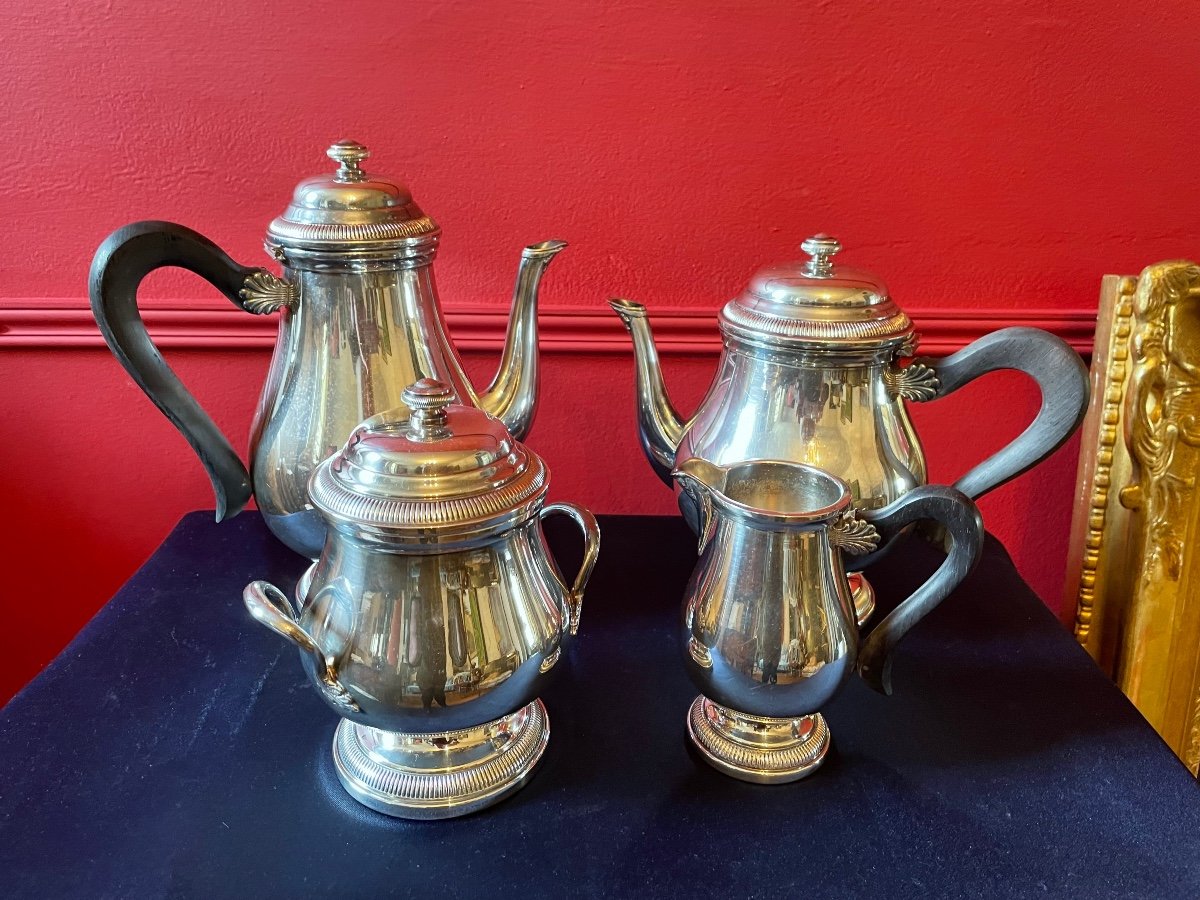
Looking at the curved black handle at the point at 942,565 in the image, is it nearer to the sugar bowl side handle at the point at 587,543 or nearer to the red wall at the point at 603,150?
the sugar bowl side handle at the point at 587,543

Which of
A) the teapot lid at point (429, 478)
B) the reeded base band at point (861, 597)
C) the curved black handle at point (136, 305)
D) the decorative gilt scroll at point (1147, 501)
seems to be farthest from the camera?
the decorative gilt scroll at point (1147, 501)

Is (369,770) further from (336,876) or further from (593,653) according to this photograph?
(593,653)

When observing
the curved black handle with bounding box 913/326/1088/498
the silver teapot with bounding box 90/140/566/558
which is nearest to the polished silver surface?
the curved black handle with bounding box 913/326/1088/498

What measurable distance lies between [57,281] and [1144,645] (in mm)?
1158

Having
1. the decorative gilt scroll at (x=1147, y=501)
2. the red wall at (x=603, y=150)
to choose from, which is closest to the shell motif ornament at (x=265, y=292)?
the red wall at (x=603, y=150)

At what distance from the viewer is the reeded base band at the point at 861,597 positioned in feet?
2.43

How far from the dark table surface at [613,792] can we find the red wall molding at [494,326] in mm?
335

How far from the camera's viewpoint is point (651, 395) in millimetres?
747

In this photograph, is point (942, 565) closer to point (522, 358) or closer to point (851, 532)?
point (851, 532)

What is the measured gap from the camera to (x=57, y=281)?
3.09 ft

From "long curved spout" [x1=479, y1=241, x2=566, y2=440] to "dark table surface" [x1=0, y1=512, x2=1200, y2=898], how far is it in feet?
0.63

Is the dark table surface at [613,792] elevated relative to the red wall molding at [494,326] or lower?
lower

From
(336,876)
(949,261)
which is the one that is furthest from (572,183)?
(336,876)

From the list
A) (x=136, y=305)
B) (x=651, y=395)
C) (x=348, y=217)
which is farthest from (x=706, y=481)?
(x=136, y=305)
